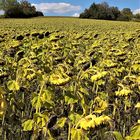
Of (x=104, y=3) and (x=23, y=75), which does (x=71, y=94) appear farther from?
(x=104, y=3)

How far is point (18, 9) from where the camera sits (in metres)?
65.4

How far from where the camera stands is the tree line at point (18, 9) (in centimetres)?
6311

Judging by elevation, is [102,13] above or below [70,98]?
below

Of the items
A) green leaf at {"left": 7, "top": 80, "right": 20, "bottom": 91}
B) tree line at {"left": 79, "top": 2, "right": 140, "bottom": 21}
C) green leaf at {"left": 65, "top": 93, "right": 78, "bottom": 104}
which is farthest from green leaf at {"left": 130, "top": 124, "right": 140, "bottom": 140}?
tree line at {"left": 79, "top": 2, "right": 140, "bottom": 21}

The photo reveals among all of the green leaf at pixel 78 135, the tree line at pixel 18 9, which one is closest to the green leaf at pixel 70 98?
the green leaf at pixel 78 135

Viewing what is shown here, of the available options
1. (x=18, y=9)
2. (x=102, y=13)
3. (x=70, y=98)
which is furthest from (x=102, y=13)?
(x=70, y=98)

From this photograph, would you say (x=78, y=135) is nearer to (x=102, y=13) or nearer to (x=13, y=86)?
(x=13, y=86)

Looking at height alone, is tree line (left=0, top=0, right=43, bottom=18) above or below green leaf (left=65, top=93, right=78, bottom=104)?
below

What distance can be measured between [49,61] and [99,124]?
8.64 ft

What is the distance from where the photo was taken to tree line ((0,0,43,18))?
Result: 63.1m

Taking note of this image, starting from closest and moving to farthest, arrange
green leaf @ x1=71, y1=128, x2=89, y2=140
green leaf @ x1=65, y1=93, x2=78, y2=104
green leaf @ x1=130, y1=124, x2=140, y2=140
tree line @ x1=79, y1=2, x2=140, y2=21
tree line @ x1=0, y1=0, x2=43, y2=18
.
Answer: green leaf @ x1=130, y1=124, x2=140, y2=140, green leaf @ x1=71, y1=128, x2=89, y2=140, green leaf @ x1=65, y1=93, x2=78, y2=104, tree line @ x1=79, y1=2, x2=140, y2=21, tree line @ x1=0, y1=0, x2=43, y2=18

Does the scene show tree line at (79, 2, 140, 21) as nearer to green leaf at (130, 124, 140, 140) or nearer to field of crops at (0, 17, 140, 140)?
field of crops at (0, 17, 140, 140)

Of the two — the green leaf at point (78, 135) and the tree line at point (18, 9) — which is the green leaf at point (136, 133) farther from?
the tree line at point (18, 9)

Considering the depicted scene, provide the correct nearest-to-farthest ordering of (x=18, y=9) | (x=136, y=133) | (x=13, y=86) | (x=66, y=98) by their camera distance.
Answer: (x=136, y=133)
(x=66, y=98)
(x=13, y=86)
(x=18, y=9)
